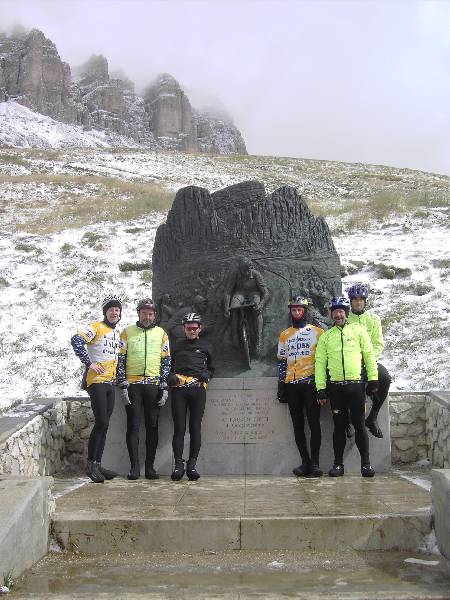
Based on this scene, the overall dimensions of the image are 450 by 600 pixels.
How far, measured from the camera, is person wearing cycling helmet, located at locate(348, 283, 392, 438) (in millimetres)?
6129

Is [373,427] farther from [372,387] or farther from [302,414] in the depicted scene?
[302,414]

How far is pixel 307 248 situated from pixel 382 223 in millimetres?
15614

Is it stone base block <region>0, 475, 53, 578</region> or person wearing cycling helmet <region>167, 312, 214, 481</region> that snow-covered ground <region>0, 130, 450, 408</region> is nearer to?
person wearing cycling helmet <region>167, 312, 214, 481</region>

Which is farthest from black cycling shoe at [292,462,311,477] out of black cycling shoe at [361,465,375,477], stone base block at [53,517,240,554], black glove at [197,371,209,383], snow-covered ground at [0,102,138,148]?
snow-covered ground at [0,102,138,148]

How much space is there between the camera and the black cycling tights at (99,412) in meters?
5.77

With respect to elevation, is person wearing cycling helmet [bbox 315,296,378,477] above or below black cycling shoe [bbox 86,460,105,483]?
above

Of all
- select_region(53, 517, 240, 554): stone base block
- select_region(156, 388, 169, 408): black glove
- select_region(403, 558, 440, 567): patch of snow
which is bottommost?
select_region(53, 517, 240, 554): stone base block

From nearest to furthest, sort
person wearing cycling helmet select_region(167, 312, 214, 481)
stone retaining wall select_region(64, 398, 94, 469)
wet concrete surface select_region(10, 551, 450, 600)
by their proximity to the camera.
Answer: wet concrete surface select_region(10, 551, 450, 600) → person wearing cycling helmet select_region(167, 312, 214, 481) → stone retaining wall select_region(64, 398, 94, 469)

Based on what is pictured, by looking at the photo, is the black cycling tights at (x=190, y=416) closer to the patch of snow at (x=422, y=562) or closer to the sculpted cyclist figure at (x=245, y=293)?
the sculpted cyclist figure at (x=245, y=293)

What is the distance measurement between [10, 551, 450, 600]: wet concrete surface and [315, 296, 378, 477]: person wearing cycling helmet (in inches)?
75.6

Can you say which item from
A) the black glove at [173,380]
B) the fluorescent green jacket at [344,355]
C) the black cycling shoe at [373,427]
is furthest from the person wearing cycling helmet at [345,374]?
the black glove at [173,380]

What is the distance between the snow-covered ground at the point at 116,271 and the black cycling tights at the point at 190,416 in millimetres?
2717

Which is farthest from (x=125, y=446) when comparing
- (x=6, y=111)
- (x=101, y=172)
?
(x=6, y=111)

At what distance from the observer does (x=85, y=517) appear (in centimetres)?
422
